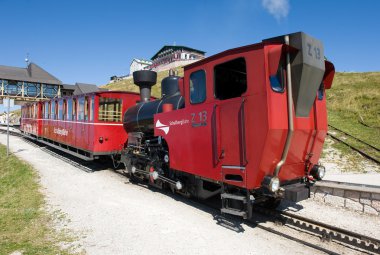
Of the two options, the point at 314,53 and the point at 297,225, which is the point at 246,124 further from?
the point at 297,225

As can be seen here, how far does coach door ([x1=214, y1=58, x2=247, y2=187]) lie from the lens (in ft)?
18.5

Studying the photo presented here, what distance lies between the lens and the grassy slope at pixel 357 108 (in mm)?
19062

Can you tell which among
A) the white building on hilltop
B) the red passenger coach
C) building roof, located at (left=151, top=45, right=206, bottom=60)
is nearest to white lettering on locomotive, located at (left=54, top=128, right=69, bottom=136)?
the red passenger coach

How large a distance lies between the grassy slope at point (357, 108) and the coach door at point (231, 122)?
13.5 meters

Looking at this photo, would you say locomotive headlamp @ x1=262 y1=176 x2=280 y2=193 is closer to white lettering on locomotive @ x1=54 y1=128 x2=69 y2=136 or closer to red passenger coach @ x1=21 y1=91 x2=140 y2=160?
red passenger coach @ x1=21 y1=91 x2=140 y2=160

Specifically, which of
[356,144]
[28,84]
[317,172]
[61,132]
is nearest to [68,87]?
[28,84]

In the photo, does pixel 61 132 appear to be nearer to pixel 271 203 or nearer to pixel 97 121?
pixel 97 121

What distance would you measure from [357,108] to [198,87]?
22.9 meters

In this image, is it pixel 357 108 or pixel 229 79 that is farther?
pixel 357 108

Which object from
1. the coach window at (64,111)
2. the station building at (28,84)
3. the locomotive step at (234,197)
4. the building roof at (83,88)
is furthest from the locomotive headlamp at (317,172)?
the building roof at (83,88)

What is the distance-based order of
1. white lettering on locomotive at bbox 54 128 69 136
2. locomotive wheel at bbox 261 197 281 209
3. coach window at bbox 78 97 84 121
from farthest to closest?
white lettering on locomotive at bbox 54 128 69 136, coach window at bbox 78 97 84 121, locomotive wheel at bbox 261 197 281 209

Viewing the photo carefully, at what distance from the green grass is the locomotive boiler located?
3.31 meters

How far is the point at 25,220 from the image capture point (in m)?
6.84

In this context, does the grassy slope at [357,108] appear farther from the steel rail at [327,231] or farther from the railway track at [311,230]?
the railway track at [311,230]
